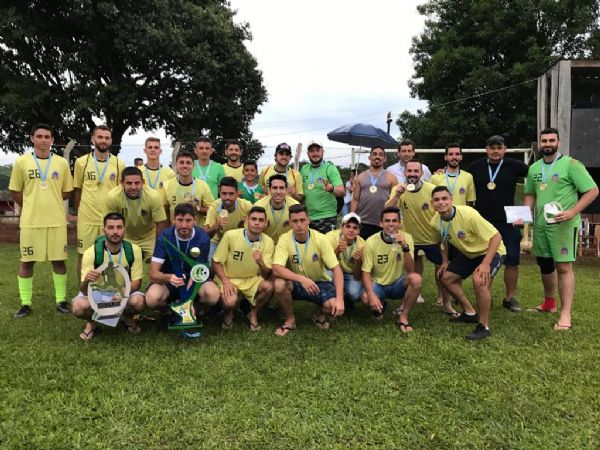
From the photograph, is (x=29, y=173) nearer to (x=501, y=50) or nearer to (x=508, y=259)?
(x=508, y=259)

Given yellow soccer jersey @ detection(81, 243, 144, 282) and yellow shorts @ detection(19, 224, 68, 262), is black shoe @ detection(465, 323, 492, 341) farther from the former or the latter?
yellow shorts @ detection(19, 224, 68, 262)

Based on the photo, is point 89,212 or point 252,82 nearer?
point 89,212

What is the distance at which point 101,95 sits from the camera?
50.1 feet

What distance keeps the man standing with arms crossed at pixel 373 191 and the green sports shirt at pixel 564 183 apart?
66.8 inches

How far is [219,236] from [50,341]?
6.70 ft

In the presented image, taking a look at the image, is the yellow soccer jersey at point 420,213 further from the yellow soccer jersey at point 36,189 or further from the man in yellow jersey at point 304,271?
the yellow soccer jersey at point 36,189

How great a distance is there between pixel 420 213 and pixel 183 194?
9.45 feet

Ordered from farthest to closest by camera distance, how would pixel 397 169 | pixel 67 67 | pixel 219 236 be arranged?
1. pixel 67 67
2. pixel 397 169
3. pixel 219 236

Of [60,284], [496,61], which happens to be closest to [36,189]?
[60,284]

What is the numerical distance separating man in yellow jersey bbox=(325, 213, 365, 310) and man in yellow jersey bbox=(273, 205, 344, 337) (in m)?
0.28

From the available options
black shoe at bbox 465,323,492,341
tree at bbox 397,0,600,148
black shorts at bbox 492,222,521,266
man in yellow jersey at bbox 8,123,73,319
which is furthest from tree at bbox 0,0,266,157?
black shoe at bbox 465,323,492,341

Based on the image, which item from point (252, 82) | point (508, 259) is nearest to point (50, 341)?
point (508, 259)

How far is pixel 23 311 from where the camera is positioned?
18.2 ft

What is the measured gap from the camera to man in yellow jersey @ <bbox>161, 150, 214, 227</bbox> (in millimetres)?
5457
